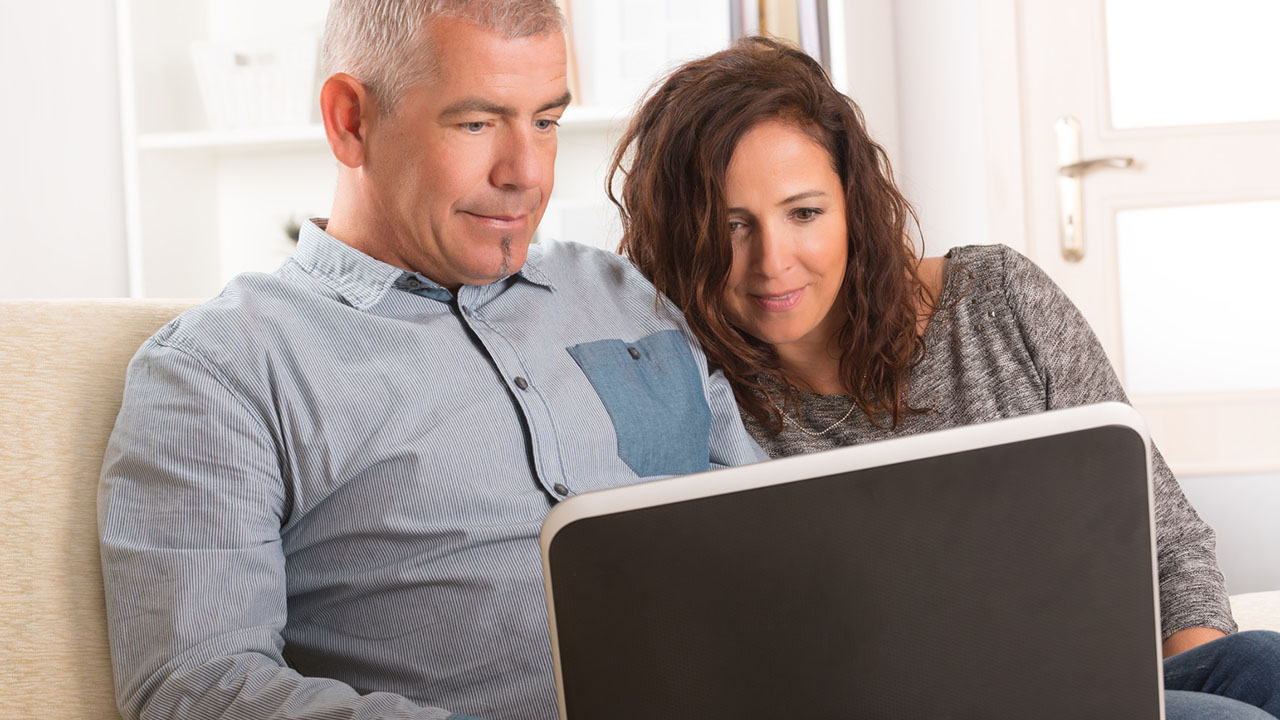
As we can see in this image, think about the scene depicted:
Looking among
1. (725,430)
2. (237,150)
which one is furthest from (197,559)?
(237,150)

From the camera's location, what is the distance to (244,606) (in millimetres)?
890

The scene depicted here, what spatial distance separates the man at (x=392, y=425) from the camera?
2.91 ft

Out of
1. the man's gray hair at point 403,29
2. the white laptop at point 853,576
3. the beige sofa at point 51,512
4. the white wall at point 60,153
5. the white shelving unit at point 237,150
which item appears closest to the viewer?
the white laptop at point 853,576

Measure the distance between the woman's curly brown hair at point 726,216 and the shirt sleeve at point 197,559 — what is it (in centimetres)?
59

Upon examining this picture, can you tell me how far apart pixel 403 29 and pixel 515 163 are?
171 mm

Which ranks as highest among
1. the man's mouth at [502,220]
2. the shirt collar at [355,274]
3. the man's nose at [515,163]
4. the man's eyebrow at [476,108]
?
the man's eyebrow at [476,108]

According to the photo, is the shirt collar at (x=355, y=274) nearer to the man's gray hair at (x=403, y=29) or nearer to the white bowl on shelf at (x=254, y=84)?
the man's gray hair at (x=403, y=29)

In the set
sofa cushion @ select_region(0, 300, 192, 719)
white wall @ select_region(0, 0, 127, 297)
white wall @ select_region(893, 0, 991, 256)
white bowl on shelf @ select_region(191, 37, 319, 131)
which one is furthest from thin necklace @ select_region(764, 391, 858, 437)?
white wall @ select_region(0, 0, 127, 297)

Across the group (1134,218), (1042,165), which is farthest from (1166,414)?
(1042,165)

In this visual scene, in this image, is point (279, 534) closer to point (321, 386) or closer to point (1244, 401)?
point (321, 386)

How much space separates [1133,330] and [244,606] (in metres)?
2.11

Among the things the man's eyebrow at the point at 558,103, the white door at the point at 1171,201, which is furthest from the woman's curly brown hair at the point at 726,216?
the white door at the point at 1171,201

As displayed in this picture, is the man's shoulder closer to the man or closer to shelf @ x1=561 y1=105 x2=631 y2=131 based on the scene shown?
the man

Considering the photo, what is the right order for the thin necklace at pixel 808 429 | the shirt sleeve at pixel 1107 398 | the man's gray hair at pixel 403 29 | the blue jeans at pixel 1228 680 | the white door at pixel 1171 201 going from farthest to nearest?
the white door at pixel 1171 201
the thin necklace at pixel 808 429
the shirt sleeve at pixel 1107 398
the man's gray hair at pixel 403 29
the blue jeans at pixel 1228 680
